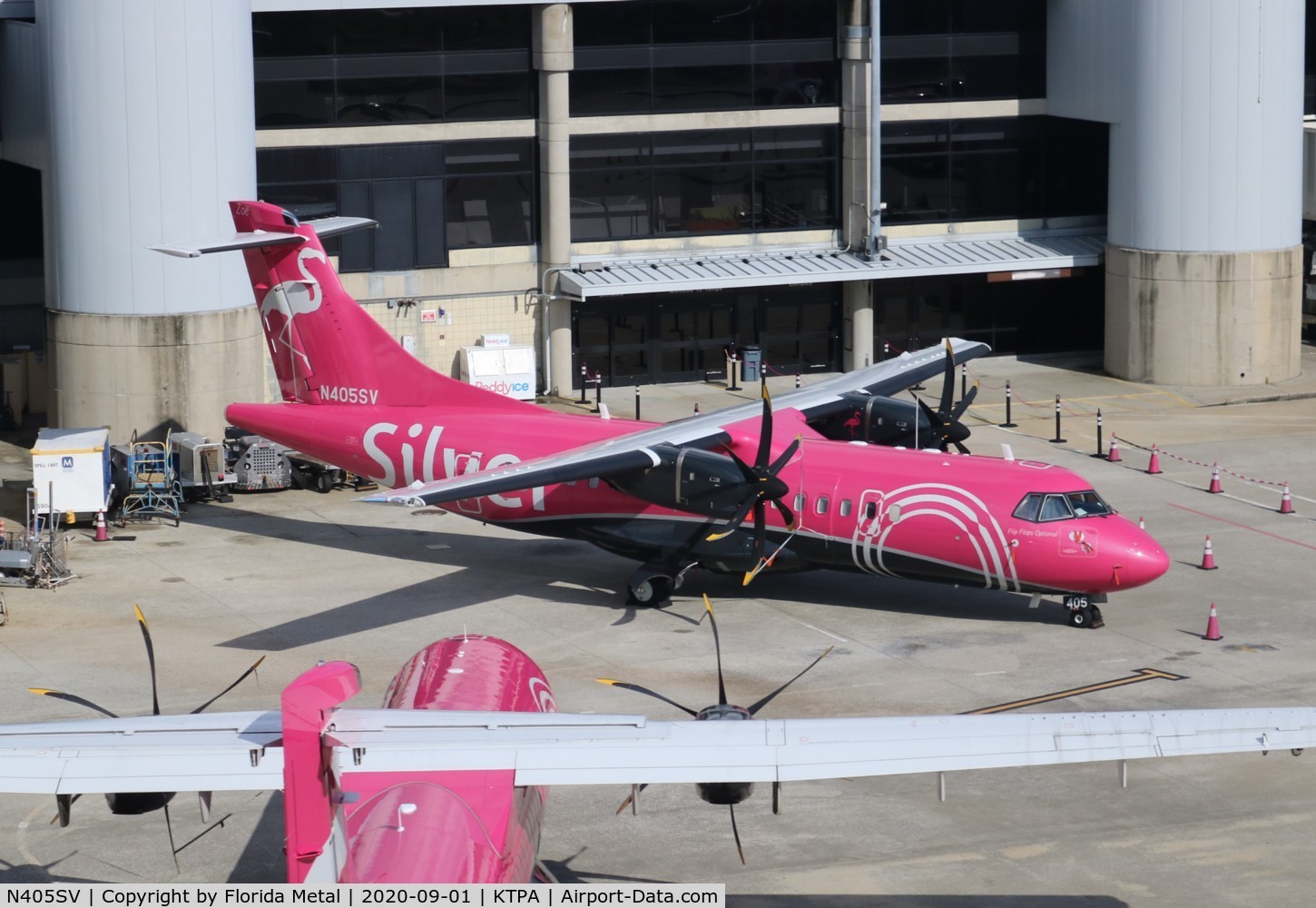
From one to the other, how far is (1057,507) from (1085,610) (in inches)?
81.1

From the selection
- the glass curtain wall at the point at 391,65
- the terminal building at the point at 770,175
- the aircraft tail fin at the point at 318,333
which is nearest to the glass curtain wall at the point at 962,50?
the terminal building at the point at 770,175

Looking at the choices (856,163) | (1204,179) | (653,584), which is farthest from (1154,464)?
(856,163)

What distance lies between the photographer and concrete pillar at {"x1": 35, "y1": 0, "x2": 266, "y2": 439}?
4591 cm

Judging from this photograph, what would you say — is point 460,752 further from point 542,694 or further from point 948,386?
point 948,386

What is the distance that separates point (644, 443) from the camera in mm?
34688

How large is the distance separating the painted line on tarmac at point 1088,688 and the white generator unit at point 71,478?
21.4 m

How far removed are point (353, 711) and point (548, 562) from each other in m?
22.8

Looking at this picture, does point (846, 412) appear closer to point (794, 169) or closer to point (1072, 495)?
point (1072, 495)

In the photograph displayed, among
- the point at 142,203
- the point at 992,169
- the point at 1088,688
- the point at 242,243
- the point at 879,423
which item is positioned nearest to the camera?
the point at 1088,688

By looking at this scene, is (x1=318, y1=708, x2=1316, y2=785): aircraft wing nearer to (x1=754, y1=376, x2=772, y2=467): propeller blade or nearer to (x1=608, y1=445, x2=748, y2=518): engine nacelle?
(x1=754, y1=376, x2=772, y2=467): propeller blade

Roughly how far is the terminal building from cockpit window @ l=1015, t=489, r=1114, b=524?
23.4 meters

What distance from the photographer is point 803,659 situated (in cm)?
3203

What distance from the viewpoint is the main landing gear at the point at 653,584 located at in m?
35.1

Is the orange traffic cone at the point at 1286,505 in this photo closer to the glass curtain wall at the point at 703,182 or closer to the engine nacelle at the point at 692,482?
the engine nacelle at the point at 692,482
